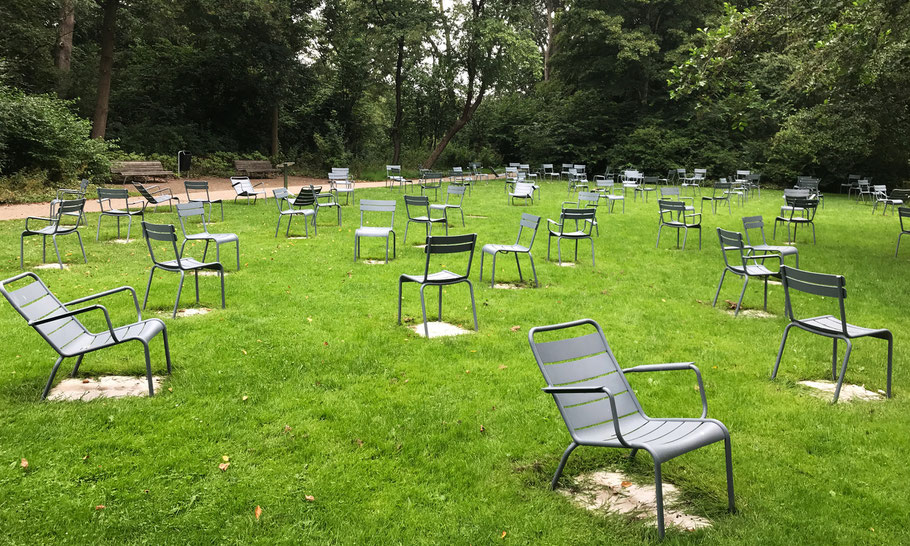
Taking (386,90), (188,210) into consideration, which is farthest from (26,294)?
(386,90)

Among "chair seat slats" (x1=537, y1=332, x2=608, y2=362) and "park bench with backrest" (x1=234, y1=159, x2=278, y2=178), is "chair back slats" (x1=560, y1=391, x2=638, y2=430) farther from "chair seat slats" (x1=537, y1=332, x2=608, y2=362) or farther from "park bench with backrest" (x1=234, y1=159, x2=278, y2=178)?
"park bench with backrest" (x1=234, y1=159, x2=278, y2=178)

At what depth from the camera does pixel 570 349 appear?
3.29 metres

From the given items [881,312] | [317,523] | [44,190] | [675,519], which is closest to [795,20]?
[881,312]

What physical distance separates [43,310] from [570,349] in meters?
3.56

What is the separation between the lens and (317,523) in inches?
116

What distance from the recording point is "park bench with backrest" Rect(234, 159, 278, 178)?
905 inches

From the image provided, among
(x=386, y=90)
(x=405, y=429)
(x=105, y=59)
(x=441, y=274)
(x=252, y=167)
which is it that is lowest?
(x=405, y=429)

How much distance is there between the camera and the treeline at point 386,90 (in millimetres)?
22062

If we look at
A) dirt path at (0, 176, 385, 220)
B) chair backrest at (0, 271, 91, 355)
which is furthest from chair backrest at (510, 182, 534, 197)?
chair backrest at (0, 271, 91, 355)

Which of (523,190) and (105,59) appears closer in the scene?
(523,190)

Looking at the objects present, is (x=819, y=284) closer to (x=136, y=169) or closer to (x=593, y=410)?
(x=593, y=410)

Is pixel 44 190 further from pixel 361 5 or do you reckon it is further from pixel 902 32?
pixel 902 32

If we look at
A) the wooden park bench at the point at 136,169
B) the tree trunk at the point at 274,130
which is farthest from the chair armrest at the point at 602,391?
the tree trunk at the point at 274,130

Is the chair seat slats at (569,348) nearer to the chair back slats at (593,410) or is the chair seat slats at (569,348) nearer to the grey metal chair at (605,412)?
the grey metal chair at (605,412)
